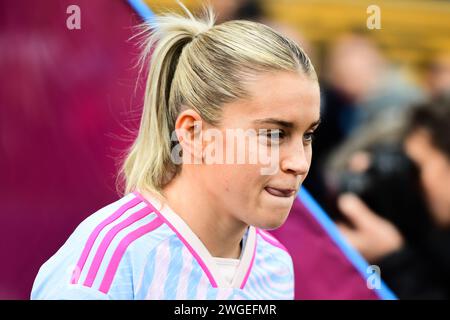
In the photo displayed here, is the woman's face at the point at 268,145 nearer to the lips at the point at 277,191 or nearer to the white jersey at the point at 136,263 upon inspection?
the lips at the point at 277,191

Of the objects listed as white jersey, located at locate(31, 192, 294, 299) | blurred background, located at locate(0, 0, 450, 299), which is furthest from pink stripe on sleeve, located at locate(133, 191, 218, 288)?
blurred background, located at locate(0, 0, 450, 299)

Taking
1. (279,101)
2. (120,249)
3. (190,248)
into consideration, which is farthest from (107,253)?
(279,101)

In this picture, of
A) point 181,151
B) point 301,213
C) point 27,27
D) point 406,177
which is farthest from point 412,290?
point 27,27

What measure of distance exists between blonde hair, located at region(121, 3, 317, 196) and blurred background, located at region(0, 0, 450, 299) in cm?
17

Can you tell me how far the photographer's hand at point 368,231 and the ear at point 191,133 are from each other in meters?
1.44

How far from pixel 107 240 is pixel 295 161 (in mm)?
400

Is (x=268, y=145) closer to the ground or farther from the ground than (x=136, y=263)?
farther from the ground

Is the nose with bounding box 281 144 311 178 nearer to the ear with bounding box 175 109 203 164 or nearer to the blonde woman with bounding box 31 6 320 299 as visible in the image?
the blonde woman with bounding box 31 6 320 299

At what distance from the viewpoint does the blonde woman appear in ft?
5.06

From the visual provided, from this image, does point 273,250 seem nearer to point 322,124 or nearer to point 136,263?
point 136,263

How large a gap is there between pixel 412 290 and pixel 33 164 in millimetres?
1647

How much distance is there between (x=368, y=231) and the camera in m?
3.04

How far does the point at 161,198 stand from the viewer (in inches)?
65.4
